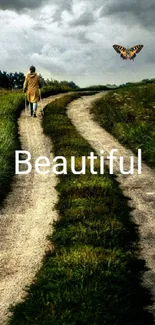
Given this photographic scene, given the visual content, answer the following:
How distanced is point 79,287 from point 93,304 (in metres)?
0.58

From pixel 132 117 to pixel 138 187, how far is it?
12895mm

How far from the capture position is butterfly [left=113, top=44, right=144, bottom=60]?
5550cm

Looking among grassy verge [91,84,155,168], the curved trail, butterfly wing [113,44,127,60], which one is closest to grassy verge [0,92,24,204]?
the curved trail

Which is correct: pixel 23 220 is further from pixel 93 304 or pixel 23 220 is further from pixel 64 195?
pixel 93 304

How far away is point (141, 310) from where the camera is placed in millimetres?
7262

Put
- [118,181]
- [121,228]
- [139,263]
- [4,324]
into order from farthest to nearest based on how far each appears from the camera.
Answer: [118,181], [121,228], [139,263], [4,324]

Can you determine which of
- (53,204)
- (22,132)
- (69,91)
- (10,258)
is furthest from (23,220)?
(69,91)

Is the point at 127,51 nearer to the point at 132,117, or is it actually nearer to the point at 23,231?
the point at 132,117

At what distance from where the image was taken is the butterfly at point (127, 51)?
2185 inches

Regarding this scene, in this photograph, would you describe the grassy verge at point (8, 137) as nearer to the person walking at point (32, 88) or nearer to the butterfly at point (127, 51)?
the person walking at point (32, 88)

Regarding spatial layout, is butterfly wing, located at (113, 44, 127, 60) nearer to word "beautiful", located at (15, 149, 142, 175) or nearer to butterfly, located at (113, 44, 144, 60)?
butterfly, located at (113, 44, 144, 60)

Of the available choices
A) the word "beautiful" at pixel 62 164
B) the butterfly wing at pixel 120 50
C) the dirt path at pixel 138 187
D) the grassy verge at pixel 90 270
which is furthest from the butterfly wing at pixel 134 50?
the grassy verge at pixel 90 270

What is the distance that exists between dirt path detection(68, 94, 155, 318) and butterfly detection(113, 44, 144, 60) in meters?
27.7

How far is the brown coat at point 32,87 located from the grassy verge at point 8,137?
1.43 metres
